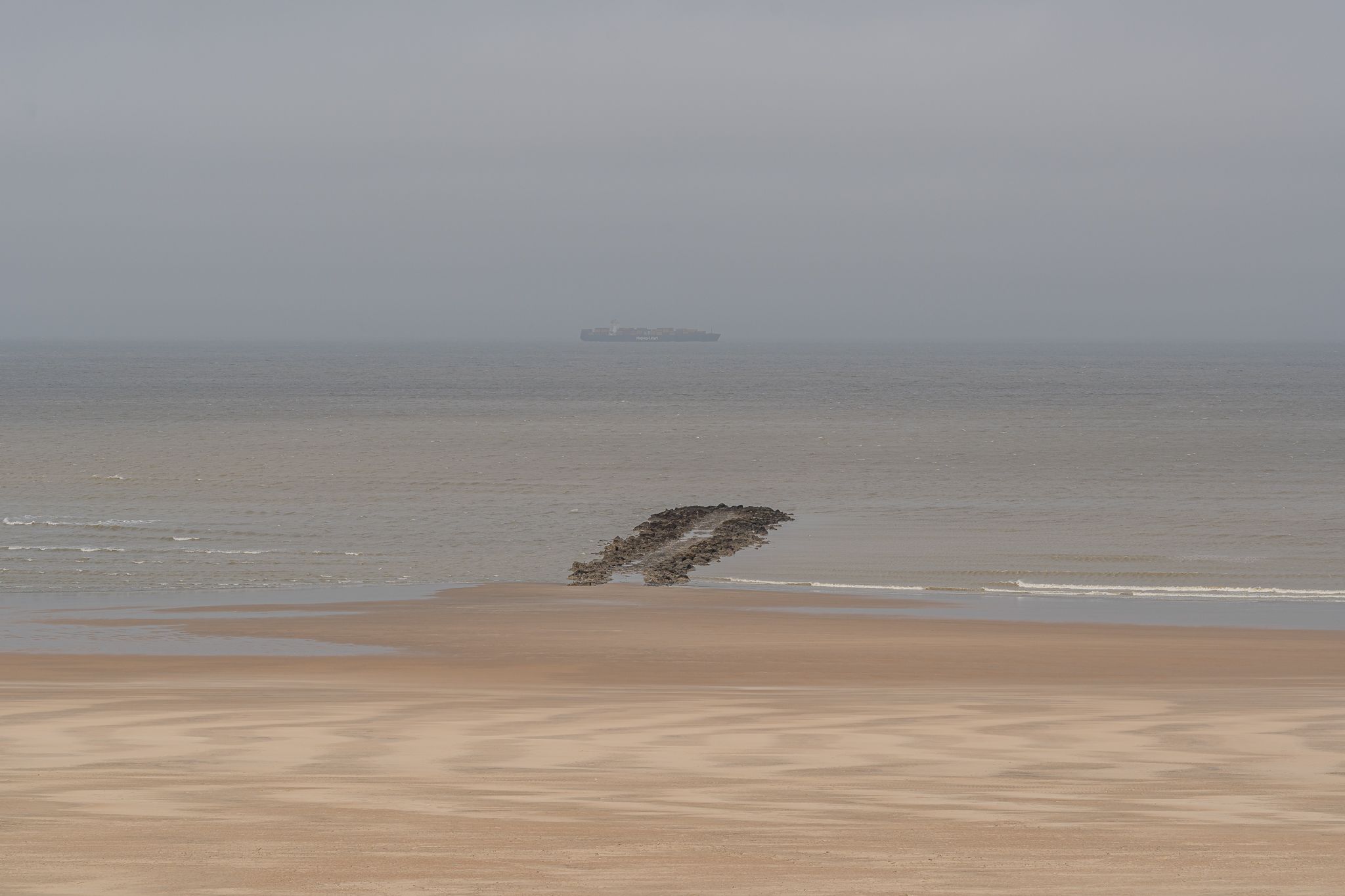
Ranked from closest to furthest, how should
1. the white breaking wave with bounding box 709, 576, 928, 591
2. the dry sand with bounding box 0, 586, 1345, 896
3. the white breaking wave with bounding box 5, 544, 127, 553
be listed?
1. the dry sand with bounding box 0, 586, 1345, 896
2. the white breaking wave with bounding box 709, 576, 928, 591
3. the white breaking wave with bounding box 5, 544, 127, 553

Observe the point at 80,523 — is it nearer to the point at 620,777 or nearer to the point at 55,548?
the point at 55,548

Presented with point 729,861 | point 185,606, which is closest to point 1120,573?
point 185,606

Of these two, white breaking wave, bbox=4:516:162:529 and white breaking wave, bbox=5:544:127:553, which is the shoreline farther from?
white breaking wave, bbox=4:516:162:529

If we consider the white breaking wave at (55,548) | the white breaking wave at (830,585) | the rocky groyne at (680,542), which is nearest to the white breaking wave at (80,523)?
the white breaking wave at (55,548)

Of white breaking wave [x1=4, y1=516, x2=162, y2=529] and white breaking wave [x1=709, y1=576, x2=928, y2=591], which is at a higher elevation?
white breaking wave [x1=4, y1=516, x2=162, y2=529]

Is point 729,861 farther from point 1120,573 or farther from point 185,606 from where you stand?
point 1120,573

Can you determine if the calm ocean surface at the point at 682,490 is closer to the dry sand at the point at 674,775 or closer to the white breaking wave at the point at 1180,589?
the white breaking wave at the point at 1180,589

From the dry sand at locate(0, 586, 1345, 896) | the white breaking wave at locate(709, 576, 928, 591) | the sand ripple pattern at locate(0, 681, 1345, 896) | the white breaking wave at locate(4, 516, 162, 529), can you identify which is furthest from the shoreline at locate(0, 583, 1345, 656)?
the white breaking wave at locate(4, 516, 162, 529)
